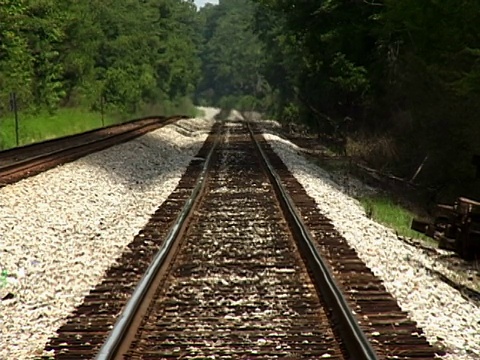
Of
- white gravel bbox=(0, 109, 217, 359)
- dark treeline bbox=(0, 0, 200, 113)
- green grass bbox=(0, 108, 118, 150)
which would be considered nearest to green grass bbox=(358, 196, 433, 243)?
white gravel bbox=(0, 109, 217, 359)

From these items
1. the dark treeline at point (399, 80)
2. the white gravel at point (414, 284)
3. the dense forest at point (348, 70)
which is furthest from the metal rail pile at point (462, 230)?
the dense forest at point (348, 70)

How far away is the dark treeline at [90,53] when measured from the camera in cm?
3881

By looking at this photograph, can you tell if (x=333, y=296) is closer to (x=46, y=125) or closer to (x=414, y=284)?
(x=414, y=284)

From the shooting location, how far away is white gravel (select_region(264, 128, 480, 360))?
6461mm

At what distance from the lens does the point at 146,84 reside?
7469 centimetres

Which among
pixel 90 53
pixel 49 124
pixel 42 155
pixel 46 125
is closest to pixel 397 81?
pixel 42 155

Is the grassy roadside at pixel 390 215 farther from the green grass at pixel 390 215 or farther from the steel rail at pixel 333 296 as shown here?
the steel rail at pixel 333 296

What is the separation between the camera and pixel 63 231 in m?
11.5

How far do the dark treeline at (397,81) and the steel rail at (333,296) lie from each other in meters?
8.10

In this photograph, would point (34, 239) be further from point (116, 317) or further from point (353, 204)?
point (353, 204)

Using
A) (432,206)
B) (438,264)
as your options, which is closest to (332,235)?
(438,264)

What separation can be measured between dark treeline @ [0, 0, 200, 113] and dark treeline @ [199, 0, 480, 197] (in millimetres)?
13737

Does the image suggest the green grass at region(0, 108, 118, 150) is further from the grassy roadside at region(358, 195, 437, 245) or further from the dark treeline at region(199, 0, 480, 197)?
the grassy roadside at region(358, 195, 437, 245)

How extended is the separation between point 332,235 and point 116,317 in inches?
193
